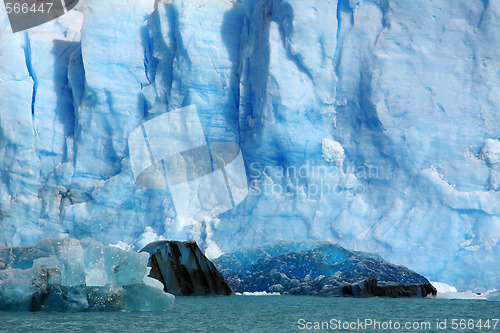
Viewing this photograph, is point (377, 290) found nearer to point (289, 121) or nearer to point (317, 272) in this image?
point (317, 272)

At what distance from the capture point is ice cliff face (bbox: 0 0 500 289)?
13891 millimetres

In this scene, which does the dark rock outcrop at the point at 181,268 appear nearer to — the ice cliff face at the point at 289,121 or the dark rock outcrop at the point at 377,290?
the dark rock outcrop at the point at 377,290

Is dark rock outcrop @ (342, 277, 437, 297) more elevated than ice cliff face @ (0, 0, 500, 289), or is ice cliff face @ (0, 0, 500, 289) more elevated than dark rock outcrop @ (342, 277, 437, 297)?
ice cliff face @ (0, 0, 500, 289)

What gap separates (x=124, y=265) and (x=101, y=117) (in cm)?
876

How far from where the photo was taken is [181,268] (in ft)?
36.5

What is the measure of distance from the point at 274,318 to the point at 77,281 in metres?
2.27

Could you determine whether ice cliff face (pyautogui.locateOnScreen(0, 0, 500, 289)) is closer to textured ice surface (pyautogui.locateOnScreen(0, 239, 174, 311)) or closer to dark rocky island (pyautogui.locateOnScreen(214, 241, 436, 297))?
dark rocky island (pyautogui.locateOnScreen(214, 241, 436, 297))

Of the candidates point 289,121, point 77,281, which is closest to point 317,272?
point 289,121

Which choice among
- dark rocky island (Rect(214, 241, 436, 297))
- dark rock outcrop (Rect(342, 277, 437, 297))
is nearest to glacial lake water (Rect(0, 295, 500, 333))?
dark rock outcrop (Rect(342, 277, 437, 297))

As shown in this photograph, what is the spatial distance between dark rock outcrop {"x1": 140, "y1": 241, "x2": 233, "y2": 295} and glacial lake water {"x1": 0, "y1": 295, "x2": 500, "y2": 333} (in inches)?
33.8

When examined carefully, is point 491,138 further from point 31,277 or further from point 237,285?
point 31,277

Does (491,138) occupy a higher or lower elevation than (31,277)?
higher

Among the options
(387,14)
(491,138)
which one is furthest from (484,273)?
(387,14)

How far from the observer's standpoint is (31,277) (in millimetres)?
7512
